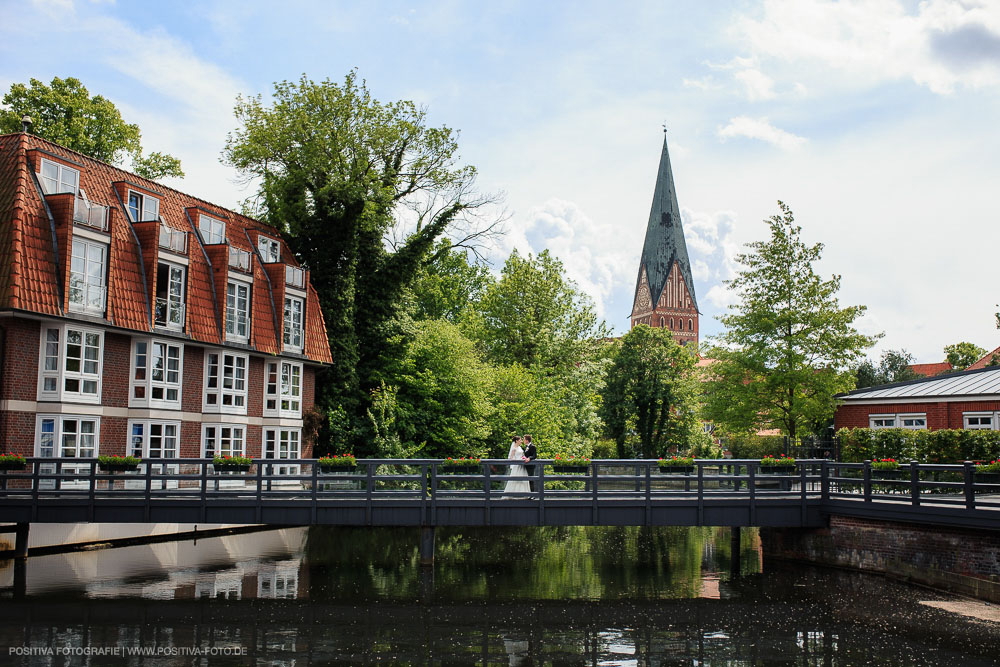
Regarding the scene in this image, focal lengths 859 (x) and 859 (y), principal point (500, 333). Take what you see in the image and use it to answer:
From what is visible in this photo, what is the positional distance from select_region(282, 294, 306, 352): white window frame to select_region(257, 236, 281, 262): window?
7.84ft

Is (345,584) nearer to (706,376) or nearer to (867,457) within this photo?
(867,457)

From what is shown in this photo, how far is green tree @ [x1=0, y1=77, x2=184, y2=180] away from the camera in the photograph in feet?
130

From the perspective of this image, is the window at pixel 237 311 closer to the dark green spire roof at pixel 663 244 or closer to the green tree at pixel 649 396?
the green tree at pixel 649 396

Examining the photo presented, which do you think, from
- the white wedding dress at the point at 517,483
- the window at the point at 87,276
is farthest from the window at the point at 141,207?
the white wedding dress at the point at 517,483

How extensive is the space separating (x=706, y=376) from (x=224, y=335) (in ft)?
80.3

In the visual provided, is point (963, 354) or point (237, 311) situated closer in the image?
point (237, 311)

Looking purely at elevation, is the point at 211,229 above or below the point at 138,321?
above

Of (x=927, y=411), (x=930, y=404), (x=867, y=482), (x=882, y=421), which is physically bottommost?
(x=867, y=482)

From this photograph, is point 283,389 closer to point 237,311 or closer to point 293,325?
point 293,325

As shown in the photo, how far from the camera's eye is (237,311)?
32906 millimetres

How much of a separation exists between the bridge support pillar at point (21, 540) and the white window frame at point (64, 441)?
1501 mm

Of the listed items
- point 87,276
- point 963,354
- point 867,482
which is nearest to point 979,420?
point 867,482

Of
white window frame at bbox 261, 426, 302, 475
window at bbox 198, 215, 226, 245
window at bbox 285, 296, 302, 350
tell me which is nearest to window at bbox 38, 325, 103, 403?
window at bbox 198, 215, 226, 245

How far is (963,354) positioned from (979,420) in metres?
59.0
